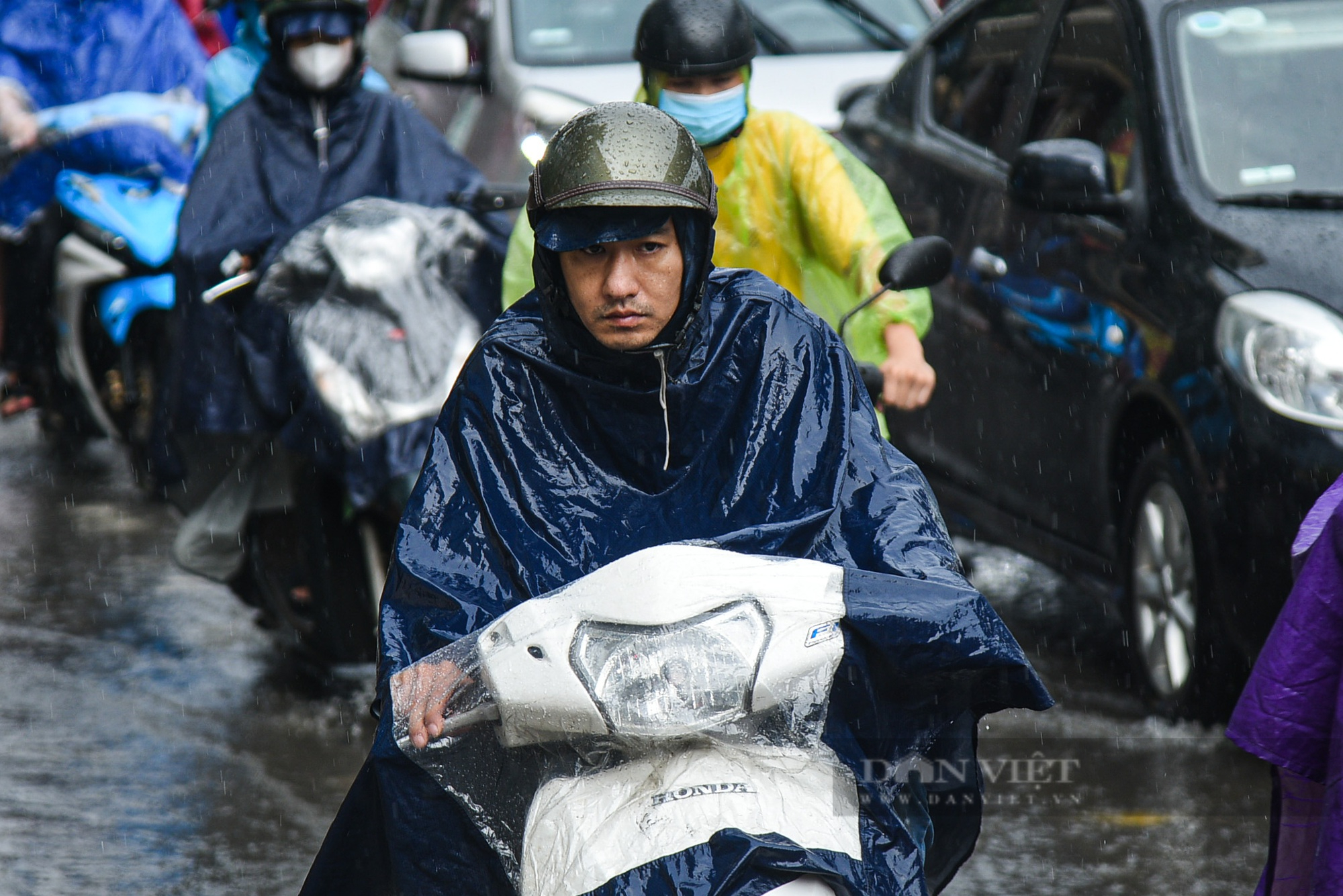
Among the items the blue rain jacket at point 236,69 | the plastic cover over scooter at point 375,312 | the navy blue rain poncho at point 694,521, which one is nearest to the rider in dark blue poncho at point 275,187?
the plastic cover over scooter at point 375,312

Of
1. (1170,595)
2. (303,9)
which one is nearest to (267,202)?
(303,9)

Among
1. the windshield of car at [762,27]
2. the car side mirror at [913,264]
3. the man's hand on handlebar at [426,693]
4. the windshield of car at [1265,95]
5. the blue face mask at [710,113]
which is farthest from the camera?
the windshield of car at [762,27]

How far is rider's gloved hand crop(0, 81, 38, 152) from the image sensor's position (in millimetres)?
7977

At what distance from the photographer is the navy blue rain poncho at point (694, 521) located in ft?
8.77

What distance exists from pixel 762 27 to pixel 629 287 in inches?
258

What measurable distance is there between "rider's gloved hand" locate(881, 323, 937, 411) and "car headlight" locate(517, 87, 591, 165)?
12.1ft

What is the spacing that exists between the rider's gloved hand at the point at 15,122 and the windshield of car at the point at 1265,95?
15.3 ft

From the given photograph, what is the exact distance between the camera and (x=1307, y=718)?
9.50ft

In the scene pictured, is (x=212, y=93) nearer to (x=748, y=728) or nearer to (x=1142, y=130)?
(x=1142, y=130)

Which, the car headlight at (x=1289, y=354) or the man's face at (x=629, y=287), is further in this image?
the car headlight at (x=1289, y=354)

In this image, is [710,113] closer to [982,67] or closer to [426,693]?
[982,67]

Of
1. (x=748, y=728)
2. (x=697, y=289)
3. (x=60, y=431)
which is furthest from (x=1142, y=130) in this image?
(x=60, y=431)

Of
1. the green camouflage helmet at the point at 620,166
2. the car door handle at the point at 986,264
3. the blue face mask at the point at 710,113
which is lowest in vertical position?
the car door handle at the point at 986,264

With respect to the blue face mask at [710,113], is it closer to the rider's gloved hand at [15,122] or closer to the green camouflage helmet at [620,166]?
the green camouflage helmet at [620,166]
